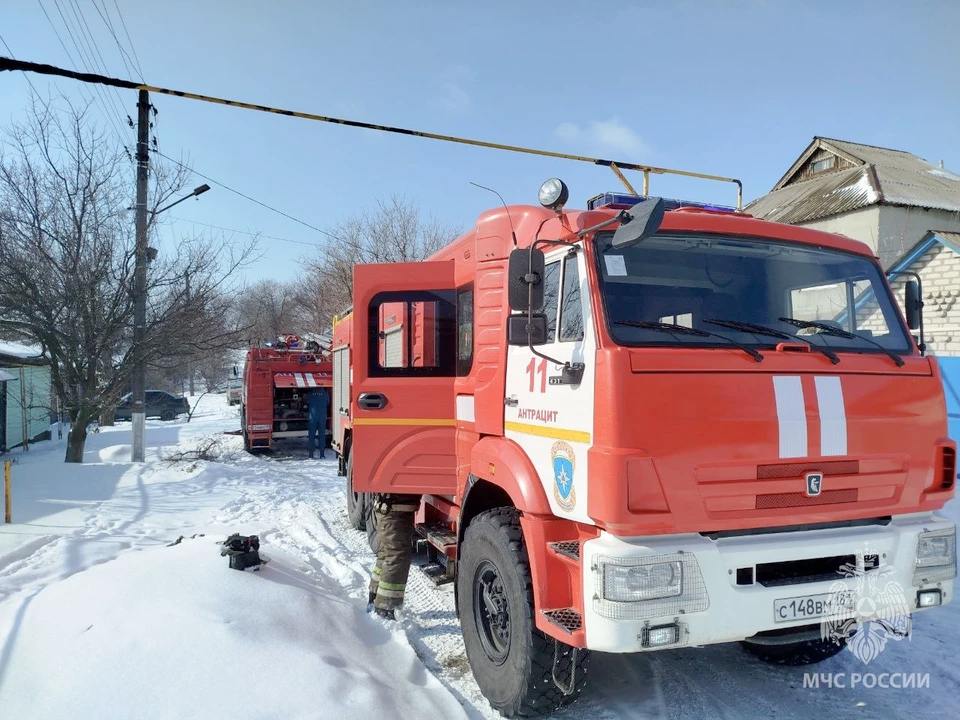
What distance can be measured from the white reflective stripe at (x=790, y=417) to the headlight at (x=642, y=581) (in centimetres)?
77

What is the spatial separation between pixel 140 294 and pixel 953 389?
14.4 meters

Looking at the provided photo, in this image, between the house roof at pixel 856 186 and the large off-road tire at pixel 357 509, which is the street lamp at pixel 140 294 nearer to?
the large off-road tire at pixel 357 509

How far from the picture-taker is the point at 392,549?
486cm

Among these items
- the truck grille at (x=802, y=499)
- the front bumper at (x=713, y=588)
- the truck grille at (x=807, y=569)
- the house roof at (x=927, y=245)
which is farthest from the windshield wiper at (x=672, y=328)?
the house roof at (x=927, y=245)

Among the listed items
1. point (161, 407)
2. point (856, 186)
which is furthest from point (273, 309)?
point (856, 186)

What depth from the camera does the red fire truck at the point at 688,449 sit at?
2.71 metres

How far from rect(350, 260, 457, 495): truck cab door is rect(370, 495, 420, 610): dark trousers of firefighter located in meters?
0.20

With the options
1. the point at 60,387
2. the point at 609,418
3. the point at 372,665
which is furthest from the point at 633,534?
the point at 60,387

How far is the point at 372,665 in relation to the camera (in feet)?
12.3

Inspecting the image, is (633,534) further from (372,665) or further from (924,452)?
(372,665)

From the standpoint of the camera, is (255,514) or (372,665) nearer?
(372,665)

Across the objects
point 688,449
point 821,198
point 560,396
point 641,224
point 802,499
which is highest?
point 821,198

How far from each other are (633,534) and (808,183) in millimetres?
24080

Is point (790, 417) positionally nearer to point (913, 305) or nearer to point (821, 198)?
point (913, 305)
